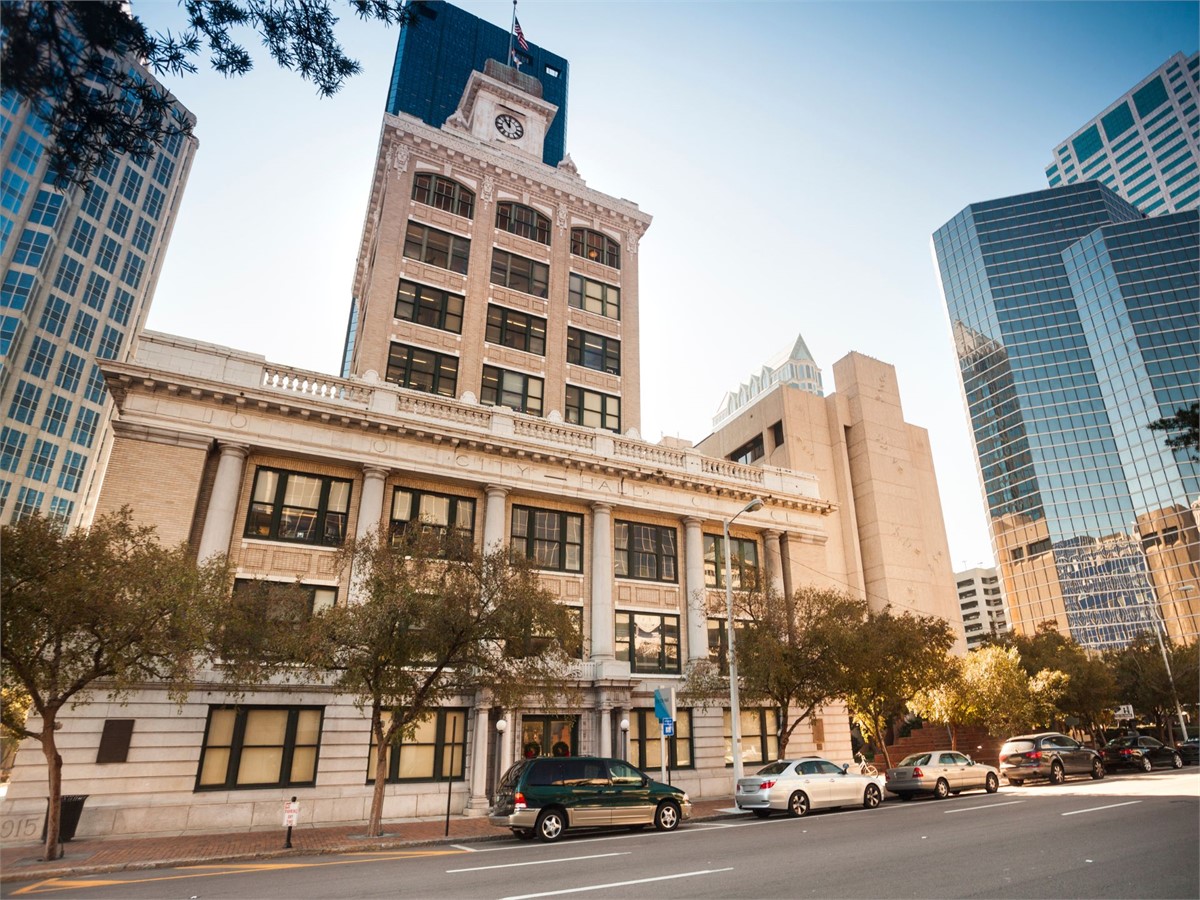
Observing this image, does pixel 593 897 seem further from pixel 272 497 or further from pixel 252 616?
pixel 272 497

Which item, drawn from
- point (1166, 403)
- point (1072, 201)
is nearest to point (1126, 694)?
point (1166, 403)

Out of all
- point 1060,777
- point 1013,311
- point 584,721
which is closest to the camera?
point 584,721

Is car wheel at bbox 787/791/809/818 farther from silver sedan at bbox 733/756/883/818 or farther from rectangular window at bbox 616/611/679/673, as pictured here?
rectangular window at bbox 616/611/679/673

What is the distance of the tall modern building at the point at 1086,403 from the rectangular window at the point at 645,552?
101225mm

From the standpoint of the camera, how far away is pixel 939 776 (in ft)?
76.5

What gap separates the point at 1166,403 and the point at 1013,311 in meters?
30.5

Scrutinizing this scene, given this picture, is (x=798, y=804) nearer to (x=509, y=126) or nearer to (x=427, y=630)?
(x=427, y=630)

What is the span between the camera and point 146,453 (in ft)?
71.9

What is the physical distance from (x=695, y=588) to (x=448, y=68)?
113326 mm

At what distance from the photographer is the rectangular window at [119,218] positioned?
76.2 metres

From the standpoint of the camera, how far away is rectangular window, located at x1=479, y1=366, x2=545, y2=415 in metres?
32.8

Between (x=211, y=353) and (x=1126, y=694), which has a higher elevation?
(x=211, y=353)

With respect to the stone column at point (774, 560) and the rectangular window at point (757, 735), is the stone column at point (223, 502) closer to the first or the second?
the rectangular window at point (757, 735)

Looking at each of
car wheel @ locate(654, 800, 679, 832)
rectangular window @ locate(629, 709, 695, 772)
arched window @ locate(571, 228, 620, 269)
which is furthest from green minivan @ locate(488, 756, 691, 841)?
arched window @ locate(571, 228, 620, 269)
